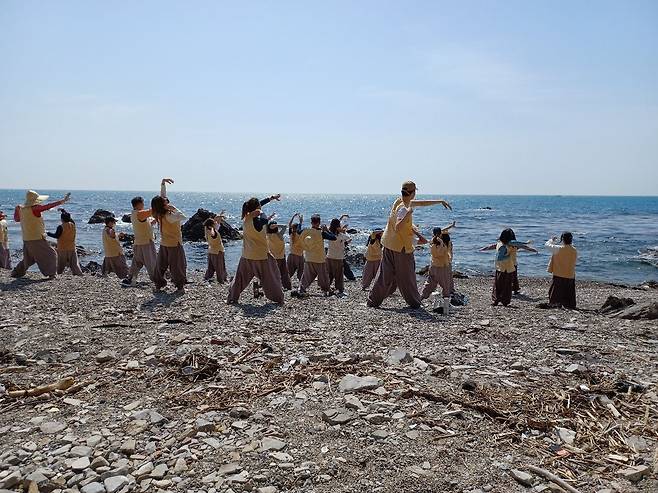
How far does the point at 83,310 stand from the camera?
9453mm

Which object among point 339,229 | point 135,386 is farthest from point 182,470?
point 339,229

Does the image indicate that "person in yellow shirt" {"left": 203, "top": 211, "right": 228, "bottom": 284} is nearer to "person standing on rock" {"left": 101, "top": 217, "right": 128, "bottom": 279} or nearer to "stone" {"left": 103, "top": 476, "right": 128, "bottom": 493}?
"person standing on rock" {"left": 101, "top": 217, "right": 128, "bottom": 279}

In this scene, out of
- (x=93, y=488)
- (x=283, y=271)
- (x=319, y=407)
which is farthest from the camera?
(x=283, y=271)

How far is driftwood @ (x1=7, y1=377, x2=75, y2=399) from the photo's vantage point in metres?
5.07

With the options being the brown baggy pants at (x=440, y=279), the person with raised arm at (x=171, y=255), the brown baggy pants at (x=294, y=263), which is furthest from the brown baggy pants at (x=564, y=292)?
the person with raised arm at (x=171, y=255)

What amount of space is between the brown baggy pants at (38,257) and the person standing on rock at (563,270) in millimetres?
13457

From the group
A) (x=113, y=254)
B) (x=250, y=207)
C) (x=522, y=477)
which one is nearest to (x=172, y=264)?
(x=250, y=207)

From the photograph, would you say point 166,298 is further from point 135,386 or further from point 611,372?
point 611,372

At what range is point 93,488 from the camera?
3.58 meters

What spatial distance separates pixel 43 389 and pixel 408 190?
22.4ft

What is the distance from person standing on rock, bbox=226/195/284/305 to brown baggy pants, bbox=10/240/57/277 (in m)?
6.61

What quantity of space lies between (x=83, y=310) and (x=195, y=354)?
4.47 metres

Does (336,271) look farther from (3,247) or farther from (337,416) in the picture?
(3,247)

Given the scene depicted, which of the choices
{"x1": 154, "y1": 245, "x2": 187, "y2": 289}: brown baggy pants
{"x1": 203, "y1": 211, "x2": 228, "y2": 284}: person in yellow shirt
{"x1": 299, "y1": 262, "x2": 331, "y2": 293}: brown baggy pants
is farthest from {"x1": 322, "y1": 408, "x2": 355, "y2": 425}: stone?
{"x1": 203, "y1": 211, "x2": 228, "y2": 284}: person in yellow shirt
